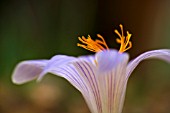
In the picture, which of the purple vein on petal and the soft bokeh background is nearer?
the purple vein on petal

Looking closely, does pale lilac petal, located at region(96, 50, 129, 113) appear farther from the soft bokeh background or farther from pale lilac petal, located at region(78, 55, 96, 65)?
the soft bokeh background

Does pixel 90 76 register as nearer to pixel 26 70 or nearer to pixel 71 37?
pixel 26 70

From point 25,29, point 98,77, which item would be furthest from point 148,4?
point 98,77

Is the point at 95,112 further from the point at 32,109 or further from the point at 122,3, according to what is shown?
the point at 122,3

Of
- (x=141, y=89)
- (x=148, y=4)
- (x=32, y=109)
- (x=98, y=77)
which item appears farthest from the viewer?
(x=148, y=4)

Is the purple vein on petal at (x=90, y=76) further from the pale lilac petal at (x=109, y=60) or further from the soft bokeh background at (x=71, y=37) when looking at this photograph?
the soft bokeh background at (x=71, y=37)

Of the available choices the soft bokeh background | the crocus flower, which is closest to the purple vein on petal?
the crocus flower
